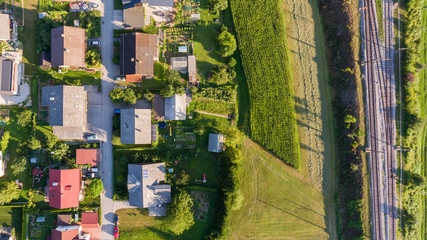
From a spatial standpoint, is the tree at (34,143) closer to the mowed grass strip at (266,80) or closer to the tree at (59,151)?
the tree at (59,151)

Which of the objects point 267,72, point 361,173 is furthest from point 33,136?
point 361,173

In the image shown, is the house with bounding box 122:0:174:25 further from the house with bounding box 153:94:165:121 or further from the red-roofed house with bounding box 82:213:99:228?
the red-roofed house with bounding box 82:213:99:228

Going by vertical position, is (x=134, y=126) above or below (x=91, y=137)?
above

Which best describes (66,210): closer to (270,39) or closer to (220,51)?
(220,51)

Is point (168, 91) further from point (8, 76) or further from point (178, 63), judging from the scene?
point (8, 76)

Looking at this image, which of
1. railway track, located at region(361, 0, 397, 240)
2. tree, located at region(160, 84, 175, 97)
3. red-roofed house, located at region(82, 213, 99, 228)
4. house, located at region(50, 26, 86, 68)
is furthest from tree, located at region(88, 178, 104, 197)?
railway track, located at region(361, 0, 397, 240)

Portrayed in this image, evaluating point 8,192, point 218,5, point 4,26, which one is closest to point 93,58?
point 4,26
